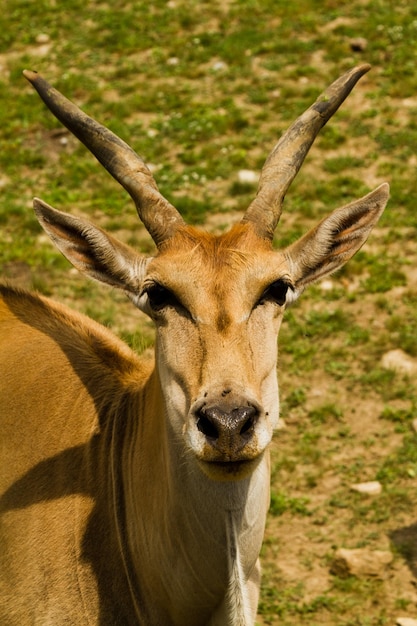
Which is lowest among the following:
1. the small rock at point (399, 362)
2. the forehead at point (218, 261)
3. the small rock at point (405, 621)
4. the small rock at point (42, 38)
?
the small rock at point (405, 621)

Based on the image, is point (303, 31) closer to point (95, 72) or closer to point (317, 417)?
point (95, 72)

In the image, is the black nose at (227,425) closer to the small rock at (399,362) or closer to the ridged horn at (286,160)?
the ridged horn at (286,160)

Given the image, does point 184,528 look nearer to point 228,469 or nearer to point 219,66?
point 228,469

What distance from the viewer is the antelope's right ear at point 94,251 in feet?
16.9

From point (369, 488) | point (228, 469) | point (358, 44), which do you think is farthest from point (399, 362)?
point (358, 44)

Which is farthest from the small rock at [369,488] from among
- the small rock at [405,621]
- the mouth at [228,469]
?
the mouth at [228,469]

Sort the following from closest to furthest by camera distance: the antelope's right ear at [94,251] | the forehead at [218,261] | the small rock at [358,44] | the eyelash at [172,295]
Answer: the forehead at [218,261] → the eyelash at [172,295] → the antelope's right ear at [94,251] → the small rock at [358,44]

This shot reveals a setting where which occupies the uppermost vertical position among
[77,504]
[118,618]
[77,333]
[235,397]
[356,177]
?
[356,177]

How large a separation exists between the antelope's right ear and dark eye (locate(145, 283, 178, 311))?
0.18 meters

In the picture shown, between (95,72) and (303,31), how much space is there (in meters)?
2.89

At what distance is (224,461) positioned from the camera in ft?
14.1

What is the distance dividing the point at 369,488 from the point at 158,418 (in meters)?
2.91

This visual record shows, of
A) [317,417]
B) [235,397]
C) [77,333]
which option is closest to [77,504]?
[77,333]

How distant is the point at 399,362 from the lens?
8750 mm
